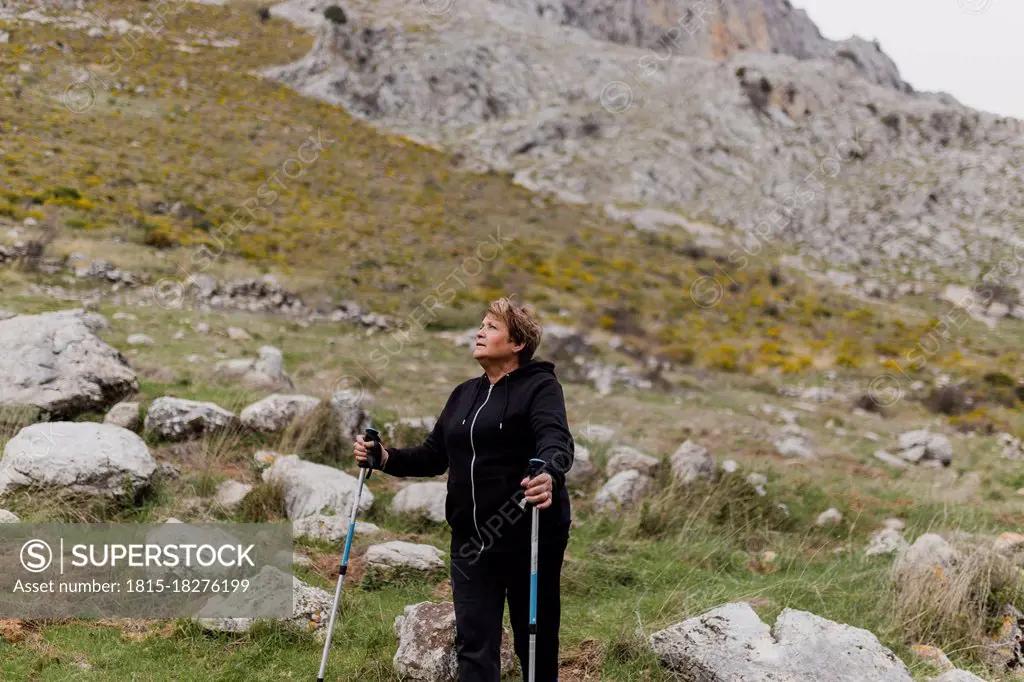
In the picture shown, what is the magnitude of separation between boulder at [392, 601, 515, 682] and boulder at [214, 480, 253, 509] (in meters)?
2.45

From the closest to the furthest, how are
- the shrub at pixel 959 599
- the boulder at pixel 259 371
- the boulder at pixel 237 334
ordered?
the shrub at pixel 959 599, the boulder at pixel 259 371, the boulder at pixel 237 334

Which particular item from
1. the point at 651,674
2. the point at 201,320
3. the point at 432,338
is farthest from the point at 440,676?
the point at 432,338

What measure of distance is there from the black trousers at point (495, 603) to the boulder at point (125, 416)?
5129mm

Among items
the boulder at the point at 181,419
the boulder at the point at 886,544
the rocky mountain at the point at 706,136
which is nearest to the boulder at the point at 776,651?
the boulder at the point at 886,544

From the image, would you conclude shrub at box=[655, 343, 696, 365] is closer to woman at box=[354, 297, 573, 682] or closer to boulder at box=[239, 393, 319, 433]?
boulder at box=[239, 393, 319, 433]

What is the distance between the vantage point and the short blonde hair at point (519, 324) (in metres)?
2.97

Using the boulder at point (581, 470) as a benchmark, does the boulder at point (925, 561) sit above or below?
above

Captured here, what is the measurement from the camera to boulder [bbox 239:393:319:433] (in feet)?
23.8

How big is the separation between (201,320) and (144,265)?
3.60 metres

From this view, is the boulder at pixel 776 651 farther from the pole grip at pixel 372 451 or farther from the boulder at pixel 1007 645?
the pole grip at pixel 372 451

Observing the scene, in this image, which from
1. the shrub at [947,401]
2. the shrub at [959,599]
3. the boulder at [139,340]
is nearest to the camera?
the shrub at [959,599]

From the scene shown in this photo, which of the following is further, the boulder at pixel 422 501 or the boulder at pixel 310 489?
the boulder at pixel 422 501

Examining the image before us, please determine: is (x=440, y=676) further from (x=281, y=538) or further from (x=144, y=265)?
(x=144, y=265)

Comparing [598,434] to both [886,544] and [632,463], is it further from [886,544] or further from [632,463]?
[886,544]
